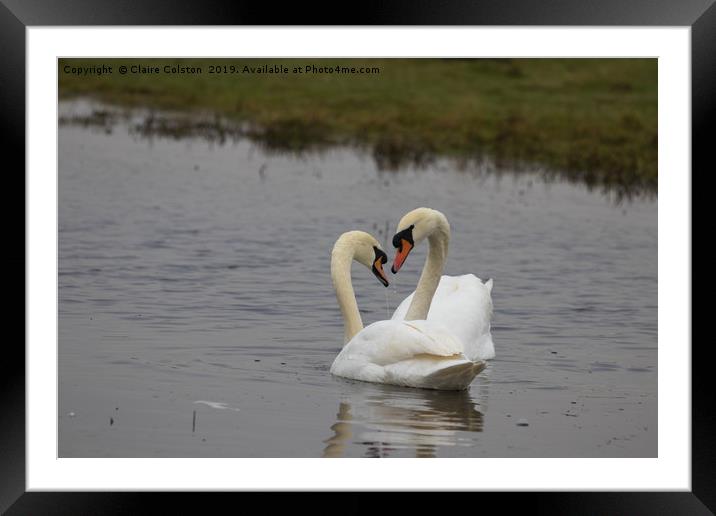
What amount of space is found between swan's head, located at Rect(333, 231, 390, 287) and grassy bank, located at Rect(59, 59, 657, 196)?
9.66m

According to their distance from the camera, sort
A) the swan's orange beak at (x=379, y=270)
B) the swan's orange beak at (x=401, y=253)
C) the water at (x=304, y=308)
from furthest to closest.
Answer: the swan's orange beak at (x=379, y=270) < the swan's orange beak at (x=401, y=253) < the water at (x=304, y=308)

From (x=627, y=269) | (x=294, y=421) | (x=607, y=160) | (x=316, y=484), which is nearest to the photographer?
(x=316, y=484)

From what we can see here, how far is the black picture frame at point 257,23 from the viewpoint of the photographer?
8266mm

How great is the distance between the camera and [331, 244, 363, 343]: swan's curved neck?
12.1 meters

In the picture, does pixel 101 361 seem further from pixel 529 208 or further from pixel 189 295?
pixel 529 208

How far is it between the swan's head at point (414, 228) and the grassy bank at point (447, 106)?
9634 mm

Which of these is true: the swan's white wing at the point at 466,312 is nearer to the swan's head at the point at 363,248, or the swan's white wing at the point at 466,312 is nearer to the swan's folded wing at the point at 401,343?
the swan's head at the point at 363,248

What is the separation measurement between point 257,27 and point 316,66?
1.76 m

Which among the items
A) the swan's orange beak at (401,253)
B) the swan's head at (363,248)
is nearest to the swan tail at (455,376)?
the swan's orange beak at (401,253)

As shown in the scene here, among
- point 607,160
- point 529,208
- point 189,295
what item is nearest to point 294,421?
point 189,295

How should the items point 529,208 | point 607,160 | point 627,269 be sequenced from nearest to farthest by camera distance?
1. point 627,269
2. point 529,208
3. point 607,160

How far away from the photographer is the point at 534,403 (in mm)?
10523

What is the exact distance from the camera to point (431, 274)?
481 inches

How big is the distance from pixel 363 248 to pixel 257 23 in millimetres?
4006
